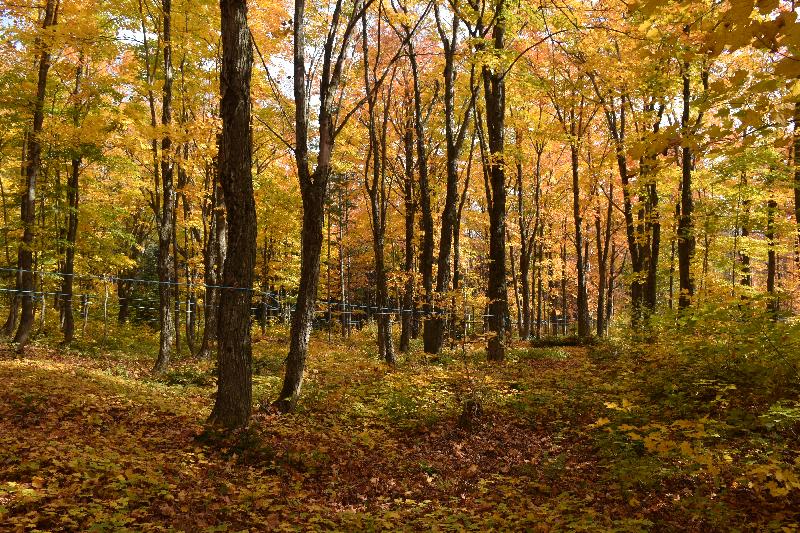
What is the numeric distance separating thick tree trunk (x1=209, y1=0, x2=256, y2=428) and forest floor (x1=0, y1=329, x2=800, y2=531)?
0.66m

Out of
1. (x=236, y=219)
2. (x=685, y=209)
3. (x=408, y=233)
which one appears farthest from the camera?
(x=408, y=233)

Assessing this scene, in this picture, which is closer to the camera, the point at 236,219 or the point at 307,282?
the point at 236,219

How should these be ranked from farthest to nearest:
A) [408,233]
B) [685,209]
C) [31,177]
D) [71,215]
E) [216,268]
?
[408,233] → [71,215] → [216,268] → [31,177] → [685,209]

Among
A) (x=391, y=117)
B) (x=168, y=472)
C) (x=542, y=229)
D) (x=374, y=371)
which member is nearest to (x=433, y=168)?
(x=391, y=117)

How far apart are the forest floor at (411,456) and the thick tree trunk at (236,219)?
658 millimetres

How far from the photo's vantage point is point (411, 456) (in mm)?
6953

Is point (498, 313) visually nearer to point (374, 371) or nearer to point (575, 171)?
point (374, 371)

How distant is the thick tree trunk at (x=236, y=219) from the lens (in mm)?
6570

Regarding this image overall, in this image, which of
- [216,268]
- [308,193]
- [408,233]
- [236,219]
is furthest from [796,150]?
[216,268]

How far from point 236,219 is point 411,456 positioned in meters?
4.17

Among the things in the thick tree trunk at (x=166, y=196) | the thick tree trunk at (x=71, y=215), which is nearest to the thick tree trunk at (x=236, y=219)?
the thick tree trunk at (x=166, y=196)

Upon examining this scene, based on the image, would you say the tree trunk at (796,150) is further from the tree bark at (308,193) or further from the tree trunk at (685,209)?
the tree bark at (308,193)

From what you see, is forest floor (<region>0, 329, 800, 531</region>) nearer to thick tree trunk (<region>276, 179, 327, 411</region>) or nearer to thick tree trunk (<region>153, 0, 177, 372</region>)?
thick tree trunk (<region>276, 179, 327, 411</region>)

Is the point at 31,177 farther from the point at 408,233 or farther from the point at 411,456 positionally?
the point at 411,456
